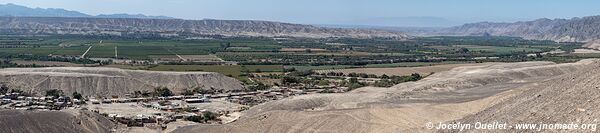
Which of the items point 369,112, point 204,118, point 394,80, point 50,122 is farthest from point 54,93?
point 394,80

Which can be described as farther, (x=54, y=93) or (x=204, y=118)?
(x=54, y=93)

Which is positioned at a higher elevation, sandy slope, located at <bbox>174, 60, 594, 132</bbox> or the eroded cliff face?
sandy slope, located at <bbox>174, 60, 594, 132</bbox>

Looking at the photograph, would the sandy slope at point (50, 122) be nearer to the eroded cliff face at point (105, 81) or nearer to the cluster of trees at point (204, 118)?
the cluster of trees at point (204, 118)

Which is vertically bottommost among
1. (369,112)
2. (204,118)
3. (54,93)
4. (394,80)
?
(54,93)

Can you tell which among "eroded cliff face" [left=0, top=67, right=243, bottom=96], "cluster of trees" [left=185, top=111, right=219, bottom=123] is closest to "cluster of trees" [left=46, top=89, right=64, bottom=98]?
"eroded cliff face" [left=0, top=67, right=243, bottom=96]

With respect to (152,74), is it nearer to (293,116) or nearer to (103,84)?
(103,84)

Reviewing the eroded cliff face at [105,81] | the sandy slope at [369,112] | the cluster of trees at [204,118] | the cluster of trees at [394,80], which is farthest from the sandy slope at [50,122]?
the cluster of trees at [394,80]

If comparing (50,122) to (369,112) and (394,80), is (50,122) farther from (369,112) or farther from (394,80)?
(394,80)

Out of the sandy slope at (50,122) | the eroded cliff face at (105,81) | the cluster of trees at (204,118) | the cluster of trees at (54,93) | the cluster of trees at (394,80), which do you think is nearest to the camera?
the sandy slope at (50,122)

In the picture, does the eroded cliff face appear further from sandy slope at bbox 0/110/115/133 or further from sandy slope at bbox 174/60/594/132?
sandy slope at bbox 0/110/115/133
